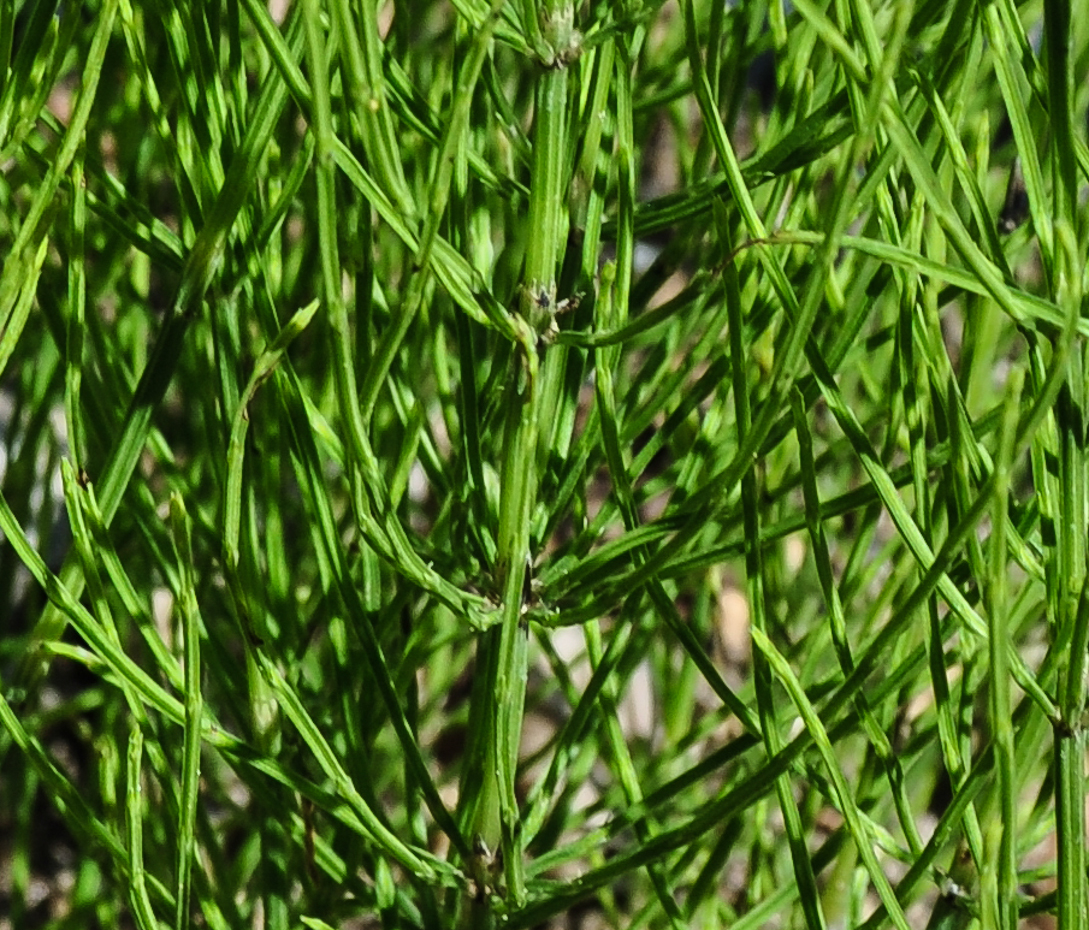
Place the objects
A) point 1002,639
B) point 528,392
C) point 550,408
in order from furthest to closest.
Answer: point 550,408 < point 528,392 < point 1002,639

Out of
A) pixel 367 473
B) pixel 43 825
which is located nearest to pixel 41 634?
pixel 367 473

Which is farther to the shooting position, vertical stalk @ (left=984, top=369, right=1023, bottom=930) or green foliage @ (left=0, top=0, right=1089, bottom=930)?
green foliage @ (left=0, top=0, right=1089, bottom=930)

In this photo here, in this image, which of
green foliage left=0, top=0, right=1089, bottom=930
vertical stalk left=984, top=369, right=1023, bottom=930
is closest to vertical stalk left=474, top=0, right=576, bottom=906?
green foliage left=0, top=0, right=1089, bottom=930

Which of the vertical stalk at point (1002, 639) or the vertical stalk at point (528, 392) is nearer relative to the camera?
the vertical stalk at point (1002, 639)

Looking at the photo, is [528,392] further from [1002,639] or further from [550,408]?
[1002,639]

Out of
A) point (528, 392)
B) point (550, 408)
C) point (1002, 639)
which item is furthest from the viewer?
point (550, 408)

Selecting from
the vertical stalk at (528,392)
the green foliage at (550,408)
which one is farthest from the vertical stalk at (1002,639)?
the vertical stalk at (528,392)

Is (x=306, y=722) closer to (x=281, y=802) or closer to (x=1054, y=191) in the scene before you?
(x=281, y=802)

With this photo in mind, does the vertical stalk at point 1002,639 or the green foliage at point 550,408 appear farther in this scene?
the green foliage at point 550,408

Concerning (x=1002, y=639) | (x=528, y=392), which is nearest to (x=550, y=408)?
(x=528, y=392)

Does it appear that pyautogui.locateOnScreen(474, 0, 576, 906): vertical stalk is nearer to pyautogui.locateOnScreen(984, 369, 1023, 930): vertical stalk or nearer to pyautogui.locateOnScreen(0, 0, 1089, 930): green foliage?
pyautogui.locateOnScreen(0, 0, 1089, 930): green foliage

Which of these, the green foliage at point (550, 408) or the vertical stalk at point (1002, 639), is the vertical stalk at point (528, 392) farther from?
the vertical stalk at point (1002, 639)
